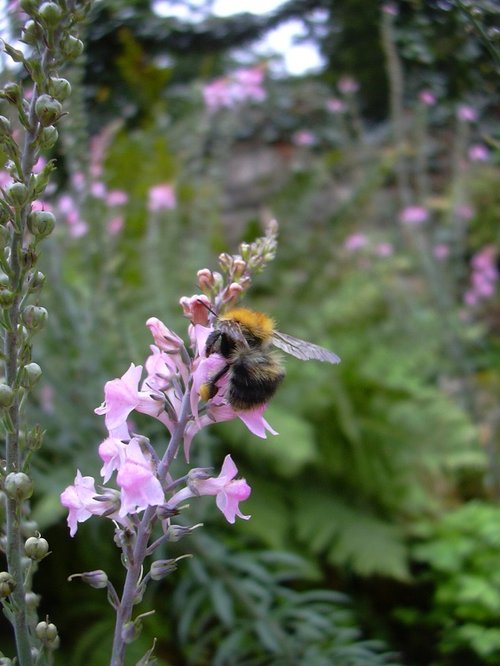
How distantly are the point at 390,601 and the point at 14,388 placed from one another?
3229 mm

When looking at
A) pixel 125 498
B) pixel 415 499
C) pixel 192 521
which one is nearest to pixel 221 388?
pixel 125 498

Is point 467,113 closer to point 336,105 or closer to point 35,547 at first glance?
point 35,547

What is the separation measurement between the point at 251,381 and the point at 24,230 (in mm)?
345

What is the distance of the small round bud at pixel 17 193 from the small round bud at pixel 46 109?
0.07 metres

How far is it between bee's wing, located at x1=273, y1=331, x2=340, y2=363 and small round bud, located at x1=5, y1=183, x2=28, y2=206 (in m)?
0.40

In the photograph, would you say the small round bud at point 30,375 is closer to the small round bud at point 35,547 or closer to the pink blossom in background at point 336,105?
the small round bud at point 35,547

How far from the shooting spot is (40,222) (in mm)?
745

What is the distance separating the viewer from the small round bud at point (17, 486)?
2.39 feet

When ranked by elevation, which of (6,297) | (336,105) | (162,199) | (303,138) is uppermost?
(6,297)

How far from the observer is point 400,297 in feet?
19.2

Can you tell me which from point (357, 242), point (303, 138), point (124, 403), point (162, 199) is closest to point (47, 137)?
point (124, 403)

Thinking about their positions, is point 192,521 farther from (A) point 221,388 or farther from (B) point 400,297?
(B) point 400,297

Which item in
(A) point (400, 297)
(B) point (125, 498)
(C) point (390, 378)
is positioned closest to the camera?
(B) point (125, 498)

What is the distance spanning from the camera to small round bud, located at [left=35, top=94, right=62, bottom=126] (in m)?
0.71
